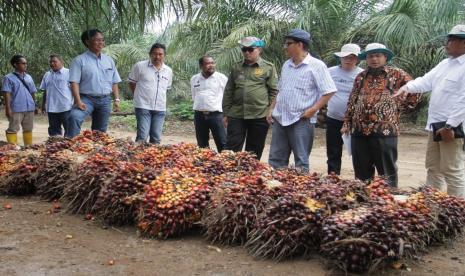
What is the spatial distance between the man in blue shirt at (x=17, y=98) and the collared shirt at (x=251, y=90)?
13.3 feet

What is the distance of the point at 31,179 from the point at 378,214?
2800 millimetres

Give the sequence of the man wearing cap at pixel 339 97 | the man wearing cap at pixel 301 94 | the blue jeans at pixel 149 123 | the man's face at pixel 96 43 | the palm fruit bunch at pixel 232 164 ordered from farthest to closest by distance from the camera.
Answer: the blue jeans at pixel 149 123, the man's face at pixel 96 43, the man wearing cap at pixel 339 97, the man wearing cap at pixel 301 94, the palm fruit bunch at pixel 232 164

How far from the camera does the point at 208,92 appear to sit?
6.75m

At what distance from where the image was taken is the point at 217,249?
2.91 meters

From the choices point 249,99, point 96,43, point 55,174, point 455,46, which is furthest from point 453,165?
point 96,43

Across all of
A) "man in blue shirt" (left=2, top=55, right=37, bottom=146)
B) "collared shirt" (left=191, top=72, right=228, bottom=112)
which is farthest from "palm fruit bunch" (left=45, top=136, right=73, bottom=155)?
"man in blue shirt" (left=2, top=55, right=37, bottom=146)

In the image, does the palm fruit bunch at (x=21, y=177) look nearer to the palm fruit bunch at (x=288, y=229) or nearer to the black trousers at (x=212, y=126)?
the palm fruit bunch at (x=288, y=229)

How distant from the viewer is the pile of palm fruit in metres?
2.50

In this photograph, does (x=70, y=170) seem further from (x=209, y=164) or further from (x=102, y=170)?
(x=209, y=164)

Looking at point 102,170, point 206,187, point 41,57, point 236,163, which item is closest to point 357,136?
point 236,163

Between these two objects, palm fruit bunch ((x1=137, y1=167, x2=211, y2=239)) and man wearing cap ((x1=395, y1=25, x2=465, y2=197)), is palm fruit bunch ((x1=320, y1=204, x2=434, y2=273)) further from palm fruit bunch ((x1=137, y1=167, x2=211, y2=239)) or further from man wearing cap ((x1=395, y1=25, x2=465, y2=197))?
man wearing cap ((x1=395, y1=25, x2=465, y2=197))

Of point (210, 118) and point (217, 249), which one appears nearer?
point (217, 249)

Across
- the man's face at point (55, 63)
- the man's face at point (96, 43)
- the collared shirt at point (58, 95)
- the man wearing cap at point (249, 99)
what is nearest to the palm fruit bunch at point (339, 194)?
→ the man wearing cap at point (249, 99)

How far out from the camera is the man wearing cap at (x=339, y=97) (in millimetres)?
5457
